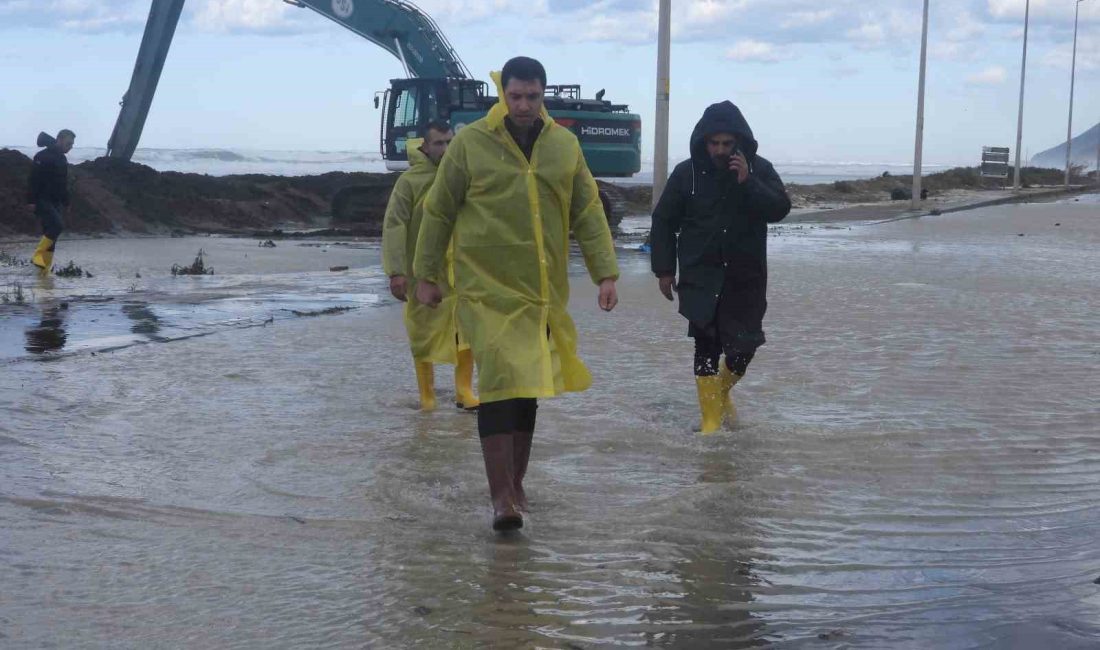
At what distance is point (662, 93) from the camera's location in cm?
2056

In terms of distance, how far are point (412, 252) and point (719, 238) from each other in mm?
1765

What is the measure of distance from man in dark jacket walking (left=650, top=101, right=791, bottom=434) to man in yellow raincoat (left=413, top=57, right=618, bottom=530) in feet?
5.05

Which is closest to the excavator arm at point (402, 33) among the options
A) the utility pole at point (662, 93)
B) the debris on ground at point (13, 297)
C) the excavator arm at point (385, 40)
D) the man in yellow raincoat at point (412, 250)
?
the excavator arm at point (385, 40)

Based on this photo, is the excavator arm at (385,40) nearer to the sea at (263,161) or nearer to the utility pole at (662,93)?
the utility pole at (662,93)

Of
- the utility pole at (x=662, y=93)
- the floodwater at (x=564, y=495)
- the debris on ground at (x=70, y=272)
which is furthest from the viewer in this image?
the utility pole at (x=662, y=93)

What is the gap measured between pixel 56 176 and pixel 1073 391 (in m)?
12.2

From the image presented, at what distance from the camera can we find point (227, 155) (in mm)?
101750

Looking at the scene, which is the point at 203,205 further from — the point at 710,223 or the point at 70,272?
the point at 710,223

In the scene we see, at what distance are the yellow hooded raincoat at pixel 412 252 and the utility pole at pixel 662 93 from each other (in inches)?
514

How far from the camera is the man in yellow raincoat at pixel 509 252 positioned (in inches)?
206

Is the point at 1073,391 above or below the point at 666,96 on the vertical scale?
below

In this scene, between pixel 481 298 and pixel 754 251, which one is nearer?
pixel 481 298

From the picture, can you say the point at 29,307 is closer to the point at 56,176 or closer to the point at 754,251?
the point at 56,176

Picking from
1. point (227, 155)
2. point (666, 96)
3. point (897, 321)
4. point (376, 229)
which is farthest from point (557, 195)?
point (227, 155)
